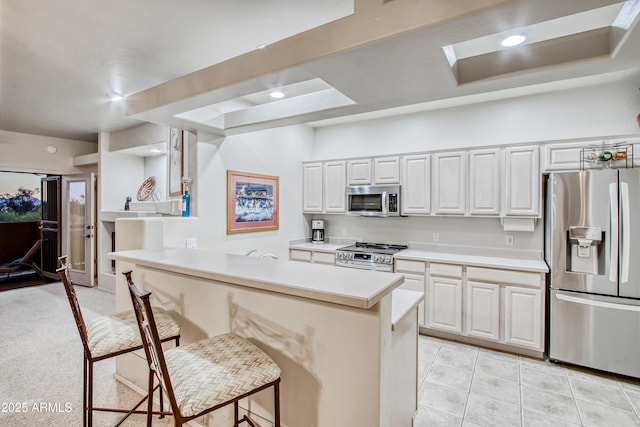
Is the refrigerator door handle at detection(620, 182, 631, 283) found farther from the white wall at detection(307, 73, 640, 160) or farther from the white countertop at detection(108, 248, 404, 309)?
the white countertop at detection(108, 248, 404, 309)

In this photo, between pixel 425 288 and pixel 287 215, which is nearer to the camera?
pixel 425 288

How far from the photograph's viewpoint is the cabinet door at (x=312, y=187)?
495cm

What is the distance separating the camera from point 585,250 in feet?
9.58

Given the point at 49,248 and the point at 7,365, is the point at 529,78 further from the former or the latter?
the point at 49,248

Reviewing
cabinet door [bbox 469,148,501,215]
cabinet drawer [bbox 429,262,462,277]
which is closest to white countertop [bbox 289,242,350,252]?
cabinet drawer [bbox 429,262,462,277]

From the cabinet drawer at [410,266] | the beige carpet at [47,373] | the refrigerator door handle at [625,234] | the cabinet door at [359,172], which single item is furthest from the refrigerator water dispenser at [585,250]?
the beige carpet at [47,373]

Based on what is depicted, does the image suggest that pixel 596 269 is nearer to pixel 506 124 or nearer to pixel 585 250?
pixel 585 250

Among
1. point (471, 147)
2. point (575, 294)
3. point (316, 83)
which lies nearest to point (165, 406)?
point (316, 83)

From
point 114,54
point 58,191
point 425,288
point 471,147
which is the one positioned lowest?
point 425,288

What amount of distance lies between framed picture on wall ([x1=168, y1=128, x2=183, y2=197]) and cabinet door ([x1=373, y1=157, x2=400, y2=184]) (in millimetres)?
2529

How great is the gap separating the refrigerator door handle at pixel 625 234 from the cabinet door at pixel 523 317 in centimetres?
66

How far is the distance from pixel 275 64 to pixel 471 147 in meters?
2.77

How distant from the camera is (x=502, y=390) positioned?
2609 millimetres

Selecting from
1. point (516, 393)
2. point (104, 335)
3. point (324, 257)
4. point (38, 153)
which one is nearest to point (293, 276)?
point (104, 335)
